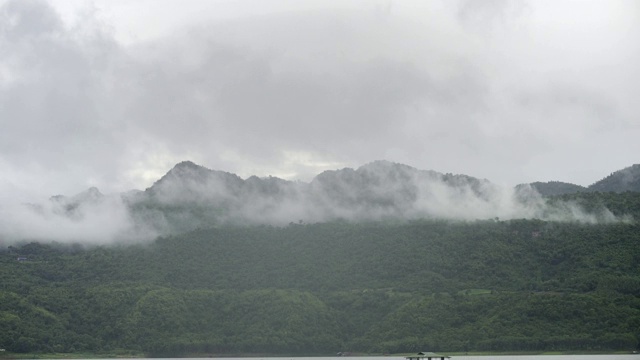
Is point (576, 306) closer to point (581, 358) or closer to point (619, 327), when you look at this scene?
point (619, 327)

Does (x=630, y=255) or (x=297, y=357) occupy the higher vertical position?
(x=630, y=255)

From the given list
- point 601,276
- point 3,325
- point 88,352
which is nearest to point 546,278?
point 601,276

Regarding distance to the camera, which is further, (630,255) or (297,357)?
(630,255)

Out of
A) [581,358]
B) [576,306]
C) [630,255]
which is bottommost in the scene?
[581,358]

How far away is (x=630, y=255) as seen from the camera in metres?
186

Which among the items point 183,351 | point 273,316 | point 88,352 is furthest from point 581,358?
point 88,352

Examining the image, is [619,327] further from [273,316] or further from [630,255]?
[273,316]

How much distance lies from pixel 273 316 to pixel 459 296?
115 ft

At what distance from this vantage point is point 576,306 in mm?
162750

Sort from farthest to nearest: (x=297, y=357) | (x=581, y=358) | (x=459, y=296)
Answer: (x=459, y=296) → (x=297, y=357) → (x=581, y=358)

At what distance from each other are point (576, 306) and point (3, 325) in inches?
4018

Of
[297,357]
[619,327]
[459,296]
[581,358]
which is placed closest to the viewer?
[581,358]

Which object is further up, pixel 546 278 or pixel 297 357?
pixel 546 278

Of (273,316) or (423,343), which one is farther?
(273,316)
